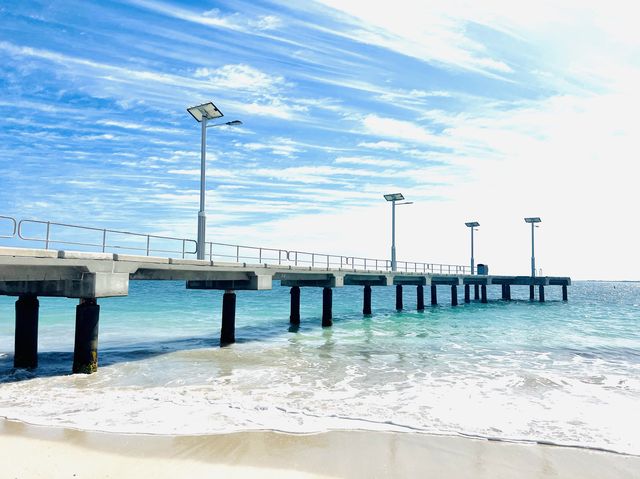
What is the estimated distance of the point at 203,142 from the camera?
19.6 m

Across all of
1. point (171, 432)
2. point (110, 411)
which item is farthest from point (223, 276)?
point (171, 432)

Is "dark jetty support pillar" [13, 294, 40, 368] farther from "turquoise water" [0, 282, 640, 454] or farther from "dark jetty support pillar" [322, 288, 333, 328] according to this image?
"dark jetty support pillar" [322, 288, 333, 328]

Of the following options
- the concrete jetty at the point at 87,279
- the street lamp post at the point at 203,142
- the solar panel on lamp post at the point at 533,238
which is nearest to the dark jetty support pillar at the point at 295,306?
the concrete jetty at the point at 87,279

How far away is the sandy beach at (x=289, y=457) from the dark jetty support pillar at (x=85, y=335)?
5545 mm

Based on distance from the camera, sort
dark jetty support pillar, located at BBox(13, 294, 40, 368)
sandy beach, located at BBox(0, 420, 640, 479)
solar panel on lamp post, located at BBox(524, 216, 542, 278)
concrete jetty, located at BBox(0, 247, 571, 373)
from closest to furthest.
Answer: sandy beach, located at BBox(0, 420, 640, 479), concrete jetty, located at BBox(0, 247, 571, 373), dark jetty support pillar, located at BBox(13, 294, 40, 368), solar panel on lamp post, located at BBox(524, 216, 542, 278)

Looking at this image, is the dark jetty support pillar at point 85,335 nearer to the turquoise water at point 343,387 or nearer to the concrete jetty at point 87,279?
the concrete jetty at point 87,279

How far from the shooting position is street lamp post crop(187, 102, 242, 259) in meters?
19.0

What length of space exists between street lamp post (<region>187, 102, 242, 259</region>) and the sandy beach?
10.3 metres

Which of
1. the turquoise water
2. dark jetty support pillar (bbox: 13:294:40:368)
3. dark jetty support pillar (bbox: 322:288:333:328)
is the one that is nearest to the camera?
the turquoise water

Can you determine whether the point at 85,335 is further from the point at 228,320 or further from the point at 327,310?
the point at 327,310

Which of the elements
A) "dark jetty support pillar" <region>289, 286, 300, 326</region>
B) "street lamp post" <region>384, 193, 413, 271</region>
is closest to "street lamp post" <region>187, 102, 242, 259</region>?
"dark jetty support pillar" <region>289, 286, 300, 326</region>

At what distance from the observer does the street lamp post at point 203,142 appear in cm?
1895

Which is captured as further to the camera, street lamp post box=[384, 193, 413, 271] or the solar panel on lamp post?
the solar panel on lamp post

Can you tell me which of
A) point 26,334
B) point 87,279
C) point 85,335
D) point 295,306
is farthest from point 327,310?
point 87,279
